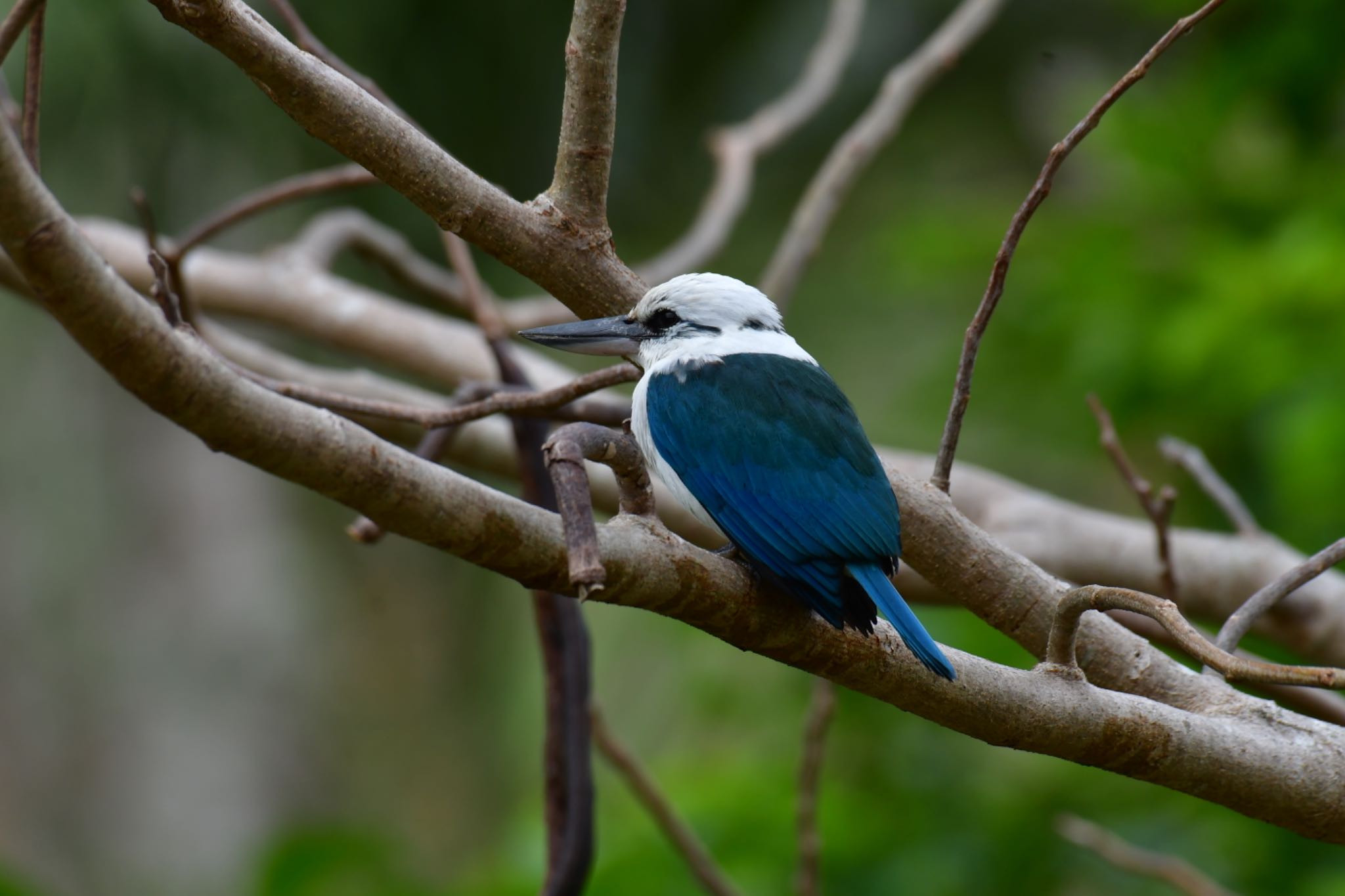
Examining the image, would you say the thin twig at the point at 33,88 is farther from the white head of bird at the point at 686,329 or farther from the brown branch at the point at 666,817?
the brown branch at the point at 666,817

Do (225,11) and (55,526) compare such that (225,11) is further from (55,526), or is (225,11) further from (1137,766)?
(55,526)

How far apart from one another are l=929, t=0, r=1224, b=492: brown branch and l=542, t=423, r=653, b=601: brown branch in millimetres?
437

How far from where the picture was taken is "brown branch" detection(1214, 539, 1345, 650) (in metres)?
1.65

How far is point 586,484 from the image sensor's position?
1233 mm

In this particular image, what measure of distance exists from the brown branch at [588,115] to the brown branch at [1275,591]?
36.1 inches

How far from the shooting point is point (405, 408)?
160 cm

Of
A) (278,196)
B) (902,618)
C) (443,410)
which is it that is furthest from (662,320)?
(278,196)

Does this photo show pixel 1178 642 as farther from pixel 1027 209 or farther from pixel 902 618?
pixel 1027 209

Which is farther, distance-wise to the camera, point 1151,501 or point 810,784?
point 810,784

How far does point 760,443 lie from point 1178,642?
68 cm

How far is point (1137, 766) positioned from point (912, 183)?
712cm

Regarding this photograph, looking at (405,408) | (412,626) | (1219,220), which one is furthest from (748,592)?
(412,626)

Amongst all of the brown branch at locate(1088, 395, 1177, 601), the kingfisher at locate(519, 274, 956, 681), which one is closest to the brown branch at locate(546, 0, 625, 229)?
the kingfisher at locate(519, 274, 956, 681)

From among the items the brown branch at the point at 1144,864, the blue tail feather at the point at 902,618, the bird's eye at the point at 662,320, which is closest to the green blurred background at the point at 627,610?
the brown branch at the point at 1144,864
